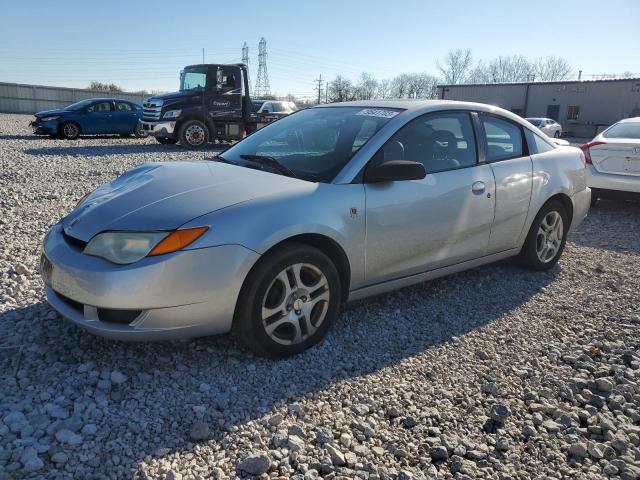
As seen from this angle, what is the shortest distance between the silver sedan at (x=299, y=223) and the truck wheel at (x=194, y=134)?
11.7 m

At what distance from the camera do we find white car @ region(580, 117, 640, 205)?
7.16 meters

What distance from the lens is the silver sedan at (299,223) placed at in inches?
109

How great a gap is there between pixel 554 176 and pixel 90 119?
17.9 metres

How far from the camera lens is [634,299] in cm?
434

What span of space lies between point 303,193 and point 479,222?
1.61m

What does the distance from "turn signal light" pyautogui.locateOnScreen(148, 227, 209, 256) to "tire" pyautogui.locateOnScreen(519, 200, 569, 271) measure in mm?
3175

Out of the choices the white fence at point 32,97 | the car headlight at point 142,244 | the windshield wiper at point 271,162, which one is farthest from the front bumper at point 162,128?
the white fence at point 32,97

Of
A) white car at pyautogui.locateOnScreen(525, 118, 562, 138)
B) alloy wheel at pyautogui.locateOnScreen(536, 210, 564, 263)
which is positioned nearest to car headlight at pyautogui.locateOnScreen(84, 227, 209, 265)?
alloy wheel at pyautogui.locateOnScreen(536, 210, 564, 263)

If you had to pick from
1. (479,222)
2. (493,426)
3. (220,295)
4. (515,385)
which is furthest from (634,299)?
(220,295)

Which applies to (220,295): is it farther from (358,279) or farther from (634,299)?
(634,299)

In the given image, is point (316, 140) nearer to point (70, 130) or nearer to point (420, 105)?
point (420, 105)

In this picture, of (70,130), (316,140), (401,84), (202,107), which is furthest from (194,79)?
(401,84)

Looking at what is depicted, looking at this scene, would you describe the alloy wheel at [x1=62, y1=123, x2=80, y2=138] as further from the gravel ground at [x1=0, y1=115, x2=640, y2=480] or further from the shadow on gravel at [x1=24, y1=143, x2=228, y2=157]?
the gravel ground at [x1=0, y1=115, x2=640, y2=480]

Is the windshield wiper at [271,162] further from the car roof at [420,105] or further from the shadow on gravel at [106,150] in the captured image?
the shadow on gravel at [106,150]
